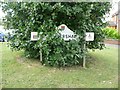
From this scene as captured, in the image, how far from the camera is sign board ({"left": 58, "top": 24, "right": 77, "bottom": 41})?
5.76 m

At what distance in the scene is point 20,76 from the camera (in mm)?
5109

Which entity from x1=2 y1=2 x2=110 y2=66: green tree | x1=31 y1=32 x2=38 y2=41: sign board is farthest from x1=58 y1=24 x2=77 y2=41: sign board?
x1=31 y1=32 x2=38 y2=41: sign board

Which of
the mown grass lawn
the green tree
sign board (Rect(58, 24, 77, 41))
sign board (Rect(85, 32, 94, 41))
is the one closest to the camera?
the mown grass lawn

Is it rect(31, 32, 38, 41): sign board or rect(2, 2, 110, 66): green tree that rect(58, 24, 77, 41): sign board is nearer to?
rect(2, 2, 110, 66): green tree

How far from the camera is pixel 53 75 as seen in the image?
525cm

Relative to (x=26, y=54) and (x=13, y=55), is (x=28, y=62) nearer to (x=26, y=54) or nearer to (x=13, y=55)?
(x=26, y=54)

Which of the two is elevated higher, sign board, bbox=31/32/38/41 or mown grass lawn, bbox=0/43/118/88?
sign board, bbox=31/32/38/41

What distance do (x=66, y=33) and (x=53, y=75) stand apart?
3.87ft

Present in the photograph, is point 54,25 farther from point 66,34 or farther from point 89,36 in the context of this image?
point 89,36

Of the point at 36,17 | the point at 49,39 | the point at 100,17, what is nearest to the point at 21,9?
the point at 36,17

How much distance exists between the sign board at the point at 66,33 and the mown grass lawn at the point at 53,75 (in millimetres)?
791

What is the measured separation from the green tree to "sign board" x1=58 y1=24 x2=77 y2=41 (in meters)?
0.11

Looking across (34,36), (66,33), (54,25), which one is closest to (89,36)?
(66,33)

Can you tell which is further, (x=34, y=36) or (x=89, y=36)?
(x=89, y=36)
